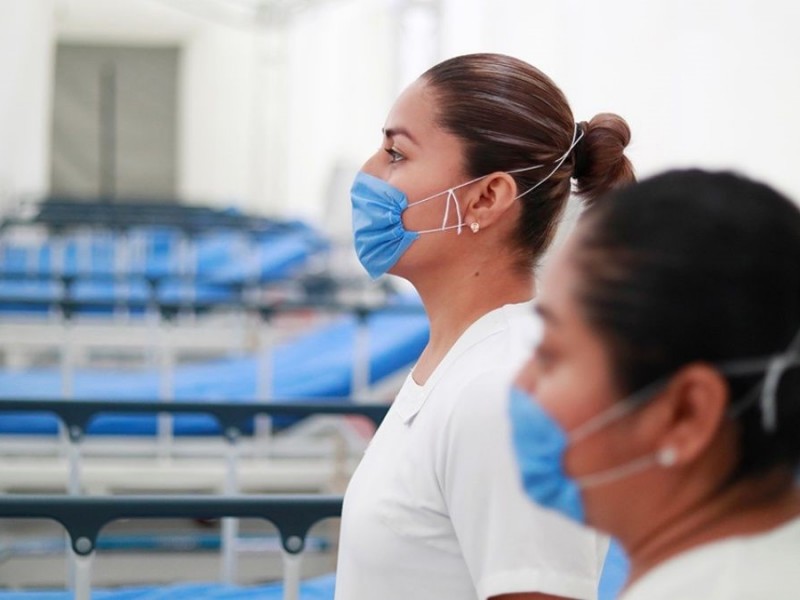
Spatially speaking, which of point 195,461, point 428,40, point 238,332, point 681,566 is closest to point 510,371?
point 681,566

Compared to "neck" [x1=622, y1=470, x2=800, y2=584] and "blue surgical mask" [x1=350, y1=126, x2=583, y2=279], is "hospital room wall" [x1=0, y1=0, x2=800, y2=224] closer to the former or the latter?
Result: "neck" [x1=622, y1=470, x2=800, y2=584]

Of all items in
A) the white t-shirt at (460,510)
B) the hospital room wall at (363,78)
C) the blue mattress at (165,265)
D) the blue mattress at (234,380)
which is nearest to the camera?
the white t-shirt at (460,510)

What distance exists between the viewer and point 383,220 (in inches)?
56.6

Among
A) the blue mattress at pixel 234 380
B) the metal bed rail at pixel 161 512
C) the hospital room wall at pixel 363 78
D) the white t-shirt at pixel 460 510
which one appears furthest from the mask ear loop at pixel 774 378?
the blue mattress at pixel 234 380

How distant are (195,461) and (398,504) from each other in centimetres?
288

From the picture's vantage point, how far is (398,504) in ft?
3.96

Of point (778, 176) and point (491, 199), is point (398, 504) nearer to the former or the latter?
point (491, 199)

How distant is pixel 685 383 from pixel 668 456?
0.05 m

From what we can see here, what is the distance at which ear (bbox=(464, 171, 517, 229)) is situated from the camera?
1.36 m

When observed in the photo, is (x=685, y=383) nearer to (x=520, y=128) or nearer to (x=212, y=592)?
(x=520, y=128)

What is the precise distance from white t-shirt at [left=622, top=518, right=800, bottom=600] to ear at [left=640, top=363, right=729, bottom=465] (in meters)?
0.06

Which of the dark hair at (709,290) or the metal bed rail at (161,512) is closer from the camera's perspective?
the dark hair at (709,290)

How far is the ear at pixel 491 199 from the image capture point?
1.36 m

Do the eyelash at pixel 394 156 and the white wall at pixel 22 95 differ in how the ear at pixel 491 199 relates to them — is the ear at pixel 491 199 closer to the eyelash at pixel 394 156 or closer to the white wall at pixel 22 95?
the eyelash at pixel 394 156
